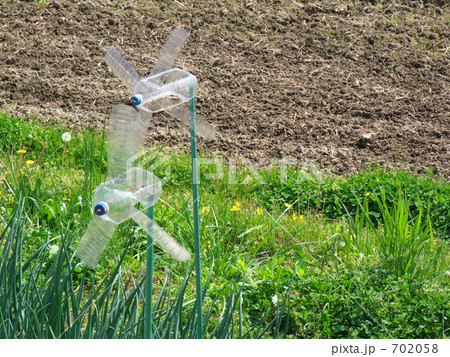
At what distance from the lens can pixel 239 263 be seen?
8.93ft

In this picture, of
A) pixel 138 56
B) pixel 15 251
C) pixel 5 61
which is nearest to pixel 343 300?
pixel 15 251

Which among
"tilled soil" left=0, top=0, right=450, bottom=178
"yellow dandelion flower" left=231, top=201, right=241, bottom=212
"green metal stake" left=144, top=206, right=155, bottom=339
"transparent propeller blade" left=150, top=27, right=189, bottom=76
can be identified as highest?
"tilled soil" left=0, top=0, right=450, bottom=178

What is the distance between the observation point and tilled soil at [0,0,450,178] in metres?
4.66

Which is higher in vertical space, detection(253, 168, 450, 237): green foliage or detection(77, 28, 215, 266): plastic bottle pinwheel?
detection(253, 168, 450, 237): green foliage

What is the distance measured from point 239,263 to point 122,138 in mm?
1566

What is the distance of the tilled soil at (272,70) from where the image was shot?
4.66 meters

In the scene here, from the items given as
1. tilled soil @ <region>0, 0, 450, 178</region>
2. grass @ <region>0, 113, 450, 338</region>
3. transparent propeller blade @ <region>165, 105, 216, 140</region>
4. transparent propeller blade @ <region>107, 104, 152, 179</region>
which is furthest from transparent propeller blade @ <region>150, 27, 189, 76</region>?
tilled soil @ <region>0, 0, 450, 178</region>

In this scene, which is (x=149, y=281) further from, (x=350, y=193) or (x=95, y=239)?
(x=350, y=193)

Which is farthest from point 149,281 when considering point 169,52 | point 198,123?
point 169,52

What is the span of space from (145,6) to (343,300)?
5232 mm

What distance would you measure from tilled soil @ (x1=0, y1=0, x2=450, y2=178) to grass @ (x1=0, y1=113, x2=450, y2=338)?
686 mm

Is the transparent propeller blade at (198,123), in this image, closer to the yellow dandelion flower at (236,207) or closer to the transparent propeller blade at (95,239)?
the transparent propeller blade at (95,239)

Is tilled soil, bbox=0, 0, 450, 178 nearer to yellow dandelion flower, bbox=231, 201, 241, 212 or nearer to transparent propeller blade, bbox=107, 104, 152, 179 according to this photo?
yellow dandelion flower, bbox=231, 201, 241, 212

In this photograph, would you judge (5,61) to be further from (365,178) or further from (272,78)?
(365,178)
